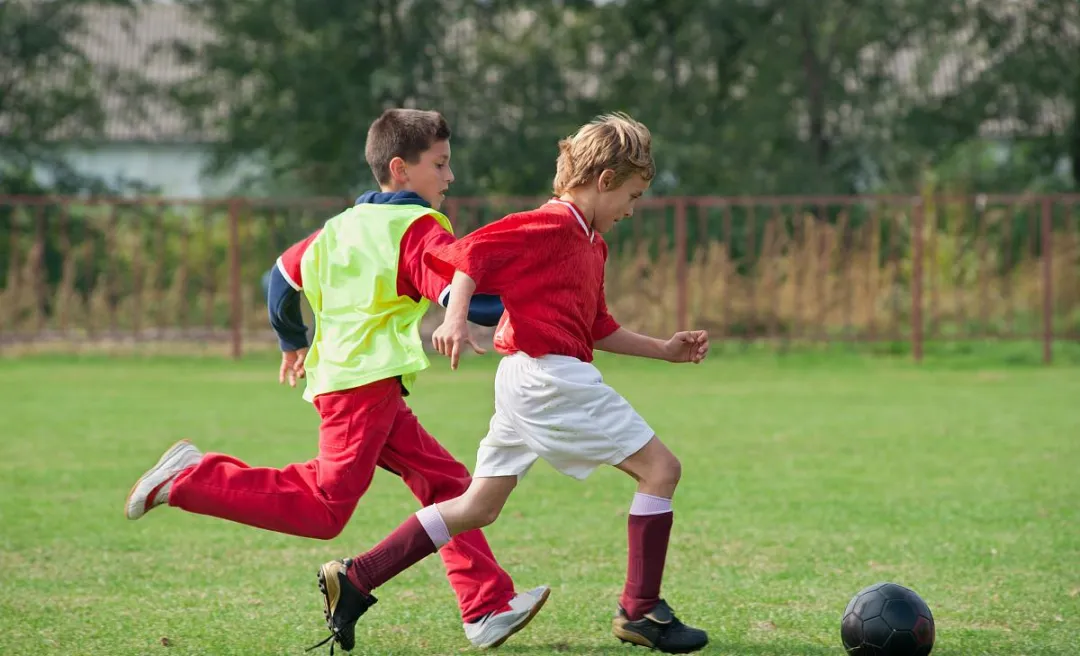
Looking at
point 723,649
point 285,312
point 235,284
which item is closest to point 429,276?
point 285,312

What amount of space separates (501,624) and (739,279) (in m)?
14.7

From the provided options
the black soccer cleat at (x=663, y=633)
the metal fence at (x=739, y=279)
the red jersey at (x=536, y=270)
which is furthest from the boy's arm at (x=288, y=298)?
the metal fence at (x=739, y=279)

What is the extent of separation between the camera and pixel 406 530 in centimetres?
430

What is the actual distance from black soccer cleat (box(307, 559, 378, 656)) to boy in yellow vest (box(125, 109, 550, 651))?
19mm

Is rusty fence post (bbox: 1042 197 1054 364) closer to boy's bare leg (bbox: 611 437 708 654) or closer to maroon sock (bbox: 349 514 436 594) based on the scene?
boy's bare leg (bbox: 611 437 708 654)

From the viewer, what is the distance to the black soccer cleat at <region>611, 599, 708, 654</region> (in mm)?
4219

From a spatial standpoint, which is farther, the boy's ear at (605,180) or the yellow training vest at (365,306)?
the yellow training vest at (365,306)

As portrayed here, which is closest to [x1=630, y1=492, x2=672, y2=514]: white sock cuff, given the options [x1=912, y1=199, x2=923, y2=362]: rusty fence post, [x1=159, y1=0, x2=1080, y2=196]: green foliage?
[x1=912, y1=199, x2=923, y2=362]: rusty fence post

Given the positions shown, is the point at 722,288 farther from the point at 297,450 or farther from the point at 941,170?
the point at 941,170

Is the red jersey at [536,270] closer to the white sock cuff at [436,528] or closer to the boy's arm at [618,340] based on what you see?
the boy's arm at [618,340]

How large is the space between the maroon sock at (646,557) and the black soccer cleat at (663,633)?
0.02 m

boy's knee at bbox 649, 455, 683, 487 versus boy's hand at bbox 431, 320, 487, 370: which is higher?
boy's hand at bbox 431, 320, 487, 370

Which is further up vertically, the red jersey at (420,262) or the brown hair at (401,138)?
the brown hair at (401,138)

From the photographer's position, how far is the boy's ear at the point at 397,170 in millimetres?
4559
